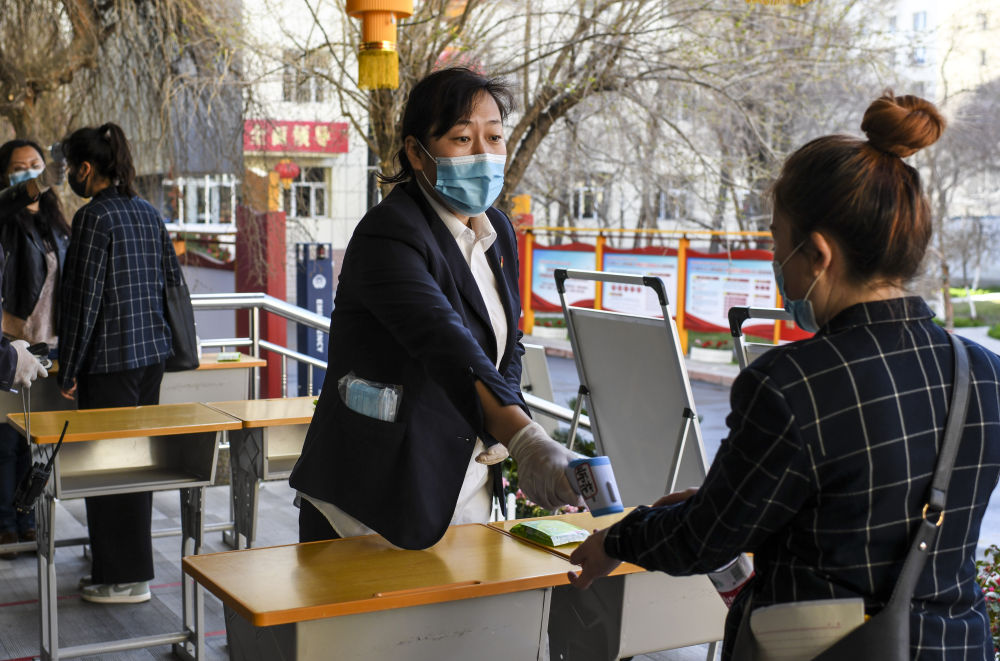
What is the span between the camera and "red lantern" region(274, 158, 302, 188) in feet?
26.9

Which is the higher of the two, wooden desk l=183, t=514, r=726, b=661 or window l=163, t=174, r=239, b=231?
window l=163, t=174, r=239, b=231

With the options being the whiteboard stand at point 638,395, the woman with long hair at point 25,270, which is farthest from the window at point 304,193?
the whiteboard stand at point 638,395

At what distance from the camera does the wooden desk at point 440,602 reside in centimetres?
191

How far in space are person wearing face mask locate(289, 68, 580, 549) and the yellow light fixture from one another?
12.6 feet

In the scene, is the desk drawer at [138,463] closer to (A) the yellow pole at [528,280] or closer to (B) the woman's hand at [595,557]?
(B) the woman's hand at [595,557]

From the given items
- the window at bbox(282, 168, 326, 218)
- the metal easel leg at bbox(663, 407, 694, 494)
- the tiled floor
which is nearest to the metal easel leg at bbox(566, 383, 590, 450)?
the metal easel leg at bbox(663, 407, 694, 494)

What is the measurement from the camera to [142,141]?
7254 millimetres

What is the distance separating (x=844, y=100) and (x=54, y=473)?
13.6 m

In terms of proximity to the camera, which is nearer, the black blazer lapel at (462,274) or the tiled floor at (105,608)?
the black blazer lapel at (462,274)

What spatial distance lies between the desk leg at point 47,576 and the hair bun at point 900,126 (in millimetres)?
2826

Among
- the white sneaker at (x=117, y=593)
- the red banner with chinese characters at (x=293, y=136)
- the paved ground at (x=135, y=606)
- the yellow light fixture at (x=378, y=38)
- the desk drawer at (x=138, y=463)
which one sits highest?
the yellow light fixture at (x=378, y=38)

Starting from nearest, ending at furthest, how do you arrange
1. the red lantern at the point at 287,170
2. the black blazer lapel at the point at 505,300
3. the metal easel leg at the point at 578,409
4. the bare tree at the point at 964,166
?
the black blazer lapel at the point at 505,300 < the metal easel leg at the point at 578,409 < the red lantern at the point at 287,170 < the bare tree at the point at 964,166

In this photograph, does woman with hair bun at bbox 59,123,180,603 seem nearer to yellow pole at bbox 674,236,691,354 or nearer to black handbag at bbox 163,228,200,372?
black handbag at bbox 163,228,200,372

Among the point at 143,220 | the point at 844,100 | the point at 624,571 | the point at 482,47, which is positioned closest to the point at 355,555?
the point at 624,571
